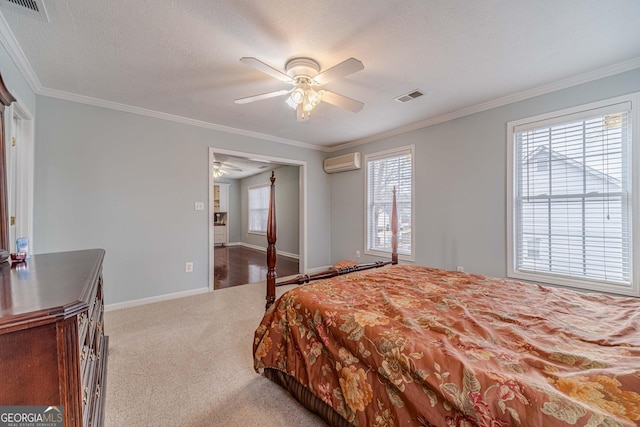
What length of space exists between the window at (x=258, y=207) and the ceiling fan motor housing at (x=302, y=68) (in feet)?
17.9

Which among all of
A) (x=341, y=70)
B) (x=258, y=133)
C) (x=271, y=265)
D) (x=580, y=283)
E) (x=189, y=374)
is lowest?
(x=189, y=374)

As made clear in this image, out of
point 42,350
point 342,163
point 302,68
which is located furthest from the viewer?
point 342,163

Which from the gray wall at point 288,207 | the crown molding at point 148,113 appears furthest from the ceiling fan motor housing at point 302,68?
the gray wall at point 288,207

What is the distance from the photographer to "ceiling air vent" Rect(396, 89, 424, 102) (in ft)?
9.43

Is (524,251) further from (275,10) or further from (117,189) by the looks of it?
(117,189)

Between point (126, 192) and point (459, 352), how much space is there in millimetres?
3798

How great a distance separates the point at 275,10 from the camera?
5.57 feet

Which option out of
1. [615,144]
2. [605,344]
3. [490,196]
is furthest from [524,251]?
[605,344]

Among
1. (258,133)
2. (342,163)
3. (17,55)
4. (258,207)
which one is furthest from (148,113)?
(258,207)

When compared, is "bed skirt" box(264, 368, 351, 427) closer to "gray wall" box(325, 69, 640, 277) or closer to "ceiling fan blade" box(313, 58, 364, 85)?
"ceiling fan blade" box(313, 58, 364, 85)

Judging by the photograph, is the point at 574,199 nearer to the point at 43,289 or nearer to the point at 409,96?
the point at 409,96

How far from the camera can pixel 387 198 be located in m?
4.43

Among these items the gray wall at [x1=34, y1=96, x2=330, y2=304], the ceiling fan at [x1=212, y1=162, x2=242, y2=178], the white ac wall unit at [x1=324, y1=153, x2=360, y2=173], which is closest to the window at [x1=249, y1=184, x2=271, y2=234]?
the ceiling fan at [x1=212, y1=162, x2=242, y2=178]

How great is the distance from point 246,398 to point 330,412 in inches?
24.6
